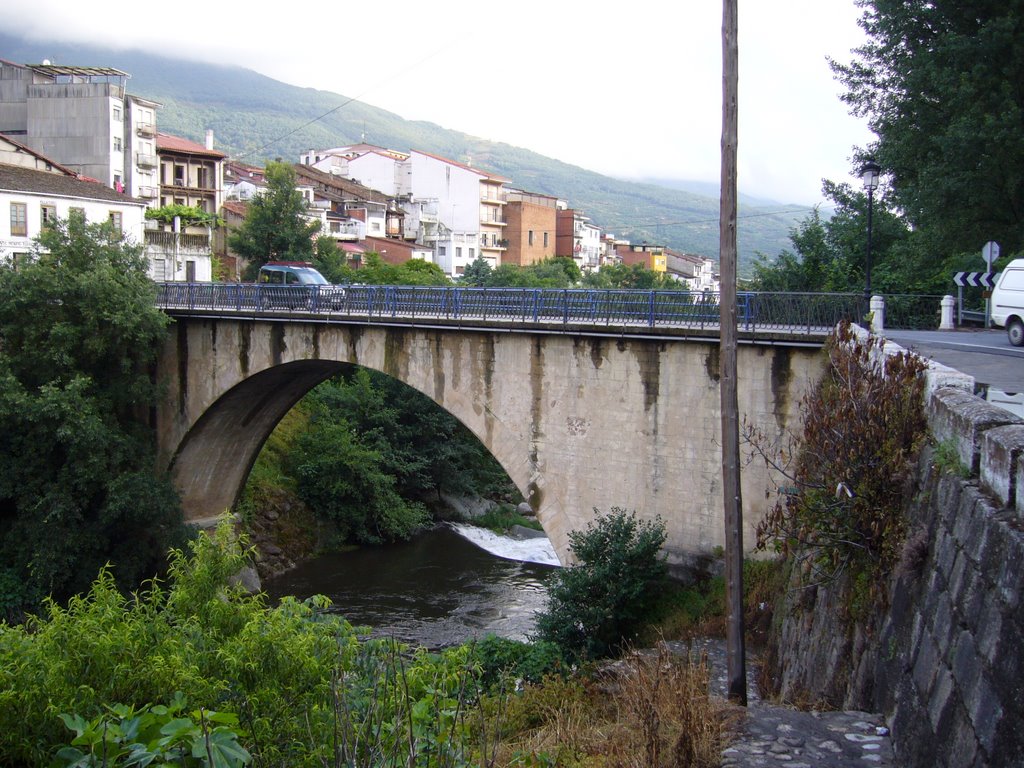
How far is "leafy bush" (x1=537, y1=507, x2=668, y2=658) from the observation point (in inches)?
562

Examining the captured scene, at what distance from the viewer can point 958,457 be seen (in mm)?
6617

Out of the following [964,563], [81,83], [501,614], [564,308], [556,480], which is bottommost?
[501,614]

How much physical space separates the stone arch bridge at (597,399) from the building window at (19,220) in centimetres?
1406

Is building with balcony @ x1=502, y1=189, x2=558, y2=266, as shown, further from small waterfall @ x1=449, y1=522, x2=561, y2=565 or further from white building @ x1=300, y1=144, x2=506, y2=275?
small waterfall @ x1=449, y1=522, x2=561, y2=565

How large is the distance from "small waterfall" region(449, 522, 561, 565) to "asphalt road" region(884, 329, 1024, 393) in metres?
14.3

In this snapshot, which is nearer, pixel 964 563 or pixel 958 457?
pixel 964 563

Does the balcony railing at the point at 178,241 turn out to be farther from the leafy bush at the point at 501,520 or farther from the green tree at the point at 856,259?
the green tree at the point at 856,259

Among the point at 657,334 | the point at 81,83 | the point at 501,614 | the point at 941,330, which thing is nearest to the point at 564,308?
the point at 657,334

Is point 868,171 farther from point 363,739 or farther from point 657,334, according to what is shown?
point 363,739

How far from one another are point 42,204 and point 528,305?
73.9 ft

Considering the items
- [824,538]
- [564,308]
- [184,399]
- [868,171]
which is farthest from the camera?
[184,399]

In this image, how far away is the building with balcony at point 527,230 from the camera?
65.2 meters

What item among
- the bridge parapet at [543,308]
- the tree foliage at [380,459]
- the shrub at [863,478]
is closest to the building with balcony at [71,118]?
the tree foliage at [380,459]

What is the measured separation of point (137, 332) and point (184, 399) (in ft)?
8.67
